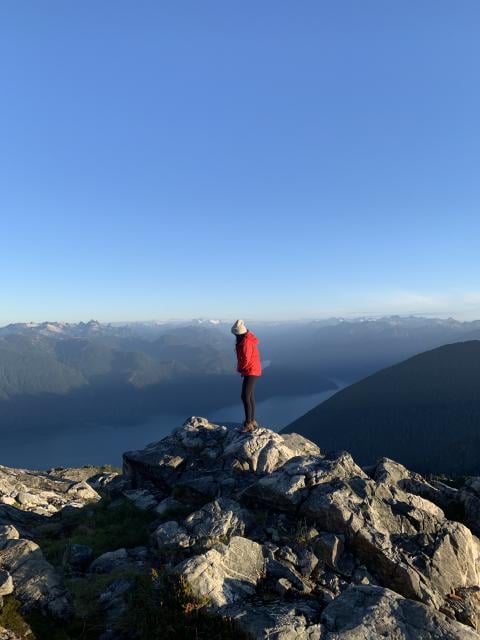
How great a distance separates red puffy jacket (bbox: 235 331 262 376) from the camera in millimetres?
21016

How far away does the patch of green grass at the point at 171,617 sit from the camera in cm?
868

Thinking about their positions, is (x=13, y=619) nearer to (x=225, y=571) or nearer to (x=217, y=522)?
(x=225, y=571)

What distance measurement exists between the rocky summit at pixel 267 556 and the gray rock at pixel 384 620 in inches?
1.0

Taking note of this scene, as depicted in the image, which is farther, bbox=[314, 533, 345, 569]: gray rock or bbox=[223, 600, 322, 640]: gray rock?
bbox=[314, 533, 345, 569]: gray rock

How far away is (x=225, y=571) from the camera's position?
35.1 ft

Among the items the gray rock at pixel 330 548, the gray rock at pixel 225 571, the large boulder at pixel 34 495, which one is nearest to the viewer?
the gray rock at pixel 225 571

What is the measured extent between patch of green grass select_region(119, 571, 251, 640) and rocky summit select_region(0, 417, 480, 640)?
3cm

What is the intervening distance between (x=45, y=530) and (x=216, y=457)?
28.2 feet

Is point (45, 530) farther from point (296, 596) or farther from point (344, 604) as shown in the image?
point (344, 604)

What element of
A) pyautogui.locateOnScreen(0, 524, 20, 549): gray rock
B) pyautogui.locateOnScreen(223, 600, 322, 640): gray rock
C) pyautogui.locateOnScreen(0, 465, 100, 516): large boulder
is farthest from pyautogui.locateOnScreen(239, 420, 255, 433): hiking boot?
pyautogui.locateOnScreen(223, 600, 322, 640): gray rock

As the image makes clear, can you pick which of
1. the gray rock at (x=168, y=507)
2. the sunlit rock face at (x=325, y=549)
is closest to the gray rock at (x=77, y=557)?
the sunlit rock face at (x=325, y=549)

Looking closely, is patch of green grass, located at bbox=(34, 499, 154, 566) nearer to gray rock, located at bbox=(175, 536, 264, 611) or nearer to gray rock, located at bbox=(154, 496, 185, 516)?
gray rock, located at bbox=(154, 496, 185, 516)

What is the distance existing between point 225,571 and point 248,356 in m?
11.4

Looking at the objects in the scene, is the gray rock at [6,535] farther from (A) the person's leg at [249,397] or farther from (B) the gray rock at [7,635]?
(A) the person's leg at [249,397]
